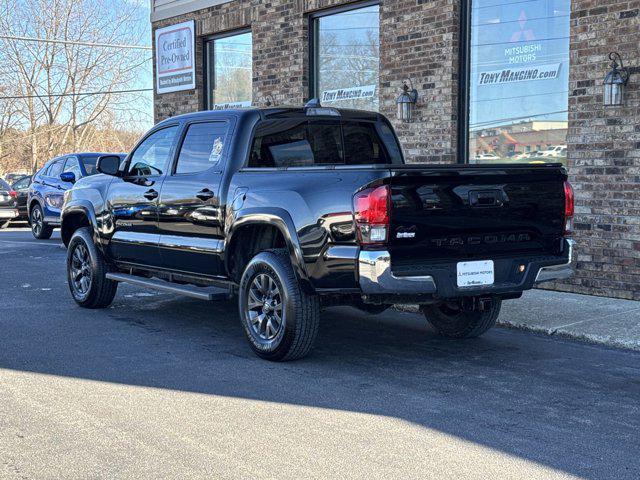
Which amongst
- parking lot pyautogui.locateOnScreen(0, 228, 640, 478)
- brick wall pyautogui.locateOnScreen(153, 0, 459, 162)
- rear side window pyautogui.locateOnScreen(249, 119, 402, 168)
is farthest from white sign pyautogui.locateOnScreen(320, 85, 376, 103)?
parking lot pyautogui.locateOnScreen(0, 228, 640, 478)

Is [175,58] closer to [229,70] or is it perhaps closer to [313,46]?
[229,70]

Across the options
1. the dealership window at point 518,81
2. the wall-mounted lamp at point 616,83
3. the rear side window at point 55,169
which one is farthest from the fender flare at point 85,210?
the rear side window at point 55,169

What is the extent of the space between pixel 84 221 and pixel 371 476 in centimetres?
604

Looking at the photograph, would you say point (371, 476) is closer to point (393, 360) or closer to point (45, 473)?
point (45, 473)

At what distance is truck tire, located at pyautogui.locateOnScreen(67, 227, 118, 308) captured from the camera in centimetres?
863

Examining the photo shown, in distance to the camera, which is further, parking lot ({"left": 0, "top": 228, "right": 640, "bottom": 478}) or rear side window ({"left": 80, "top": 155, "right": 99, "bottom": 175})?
rear side window ({"left": 80, "top": 155, "right": 99, "bottom": 175})

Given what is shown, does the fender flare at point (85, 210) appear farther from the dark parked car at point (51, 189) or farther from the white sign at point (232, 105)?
the dark parked car at point (51, 189)

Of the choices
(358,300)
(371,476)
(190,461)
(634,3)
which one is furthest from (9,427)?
(634,3)

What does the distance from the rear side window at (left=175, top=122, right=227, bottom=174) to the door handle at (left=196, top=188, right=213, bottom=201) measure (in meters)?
0.22

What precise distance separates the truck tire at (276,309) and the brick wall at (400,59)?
534 cm

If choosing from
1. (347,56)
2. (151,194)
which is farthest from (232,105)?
(151,194)

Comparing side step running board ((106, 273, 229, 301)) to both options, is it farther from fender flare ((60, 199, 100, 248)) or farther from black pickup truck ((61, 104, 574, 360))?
fender flare ((60, 199, 100, 248))

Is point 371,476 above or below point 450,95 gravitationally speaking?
below

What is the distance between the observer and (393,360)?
6465 mm
